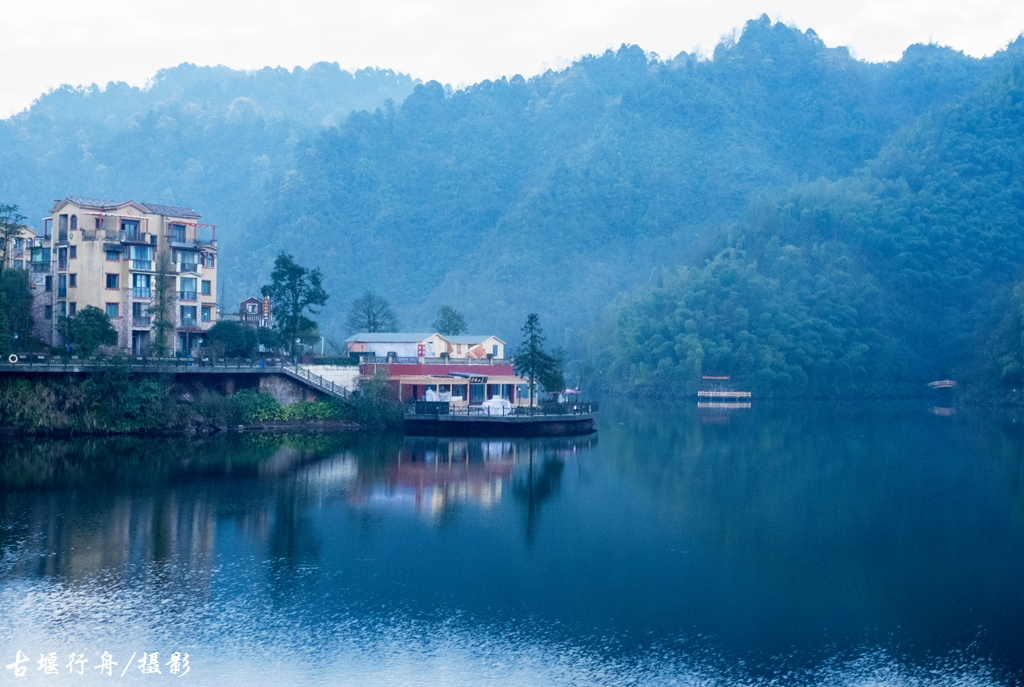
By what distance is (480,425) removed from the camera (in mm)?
55219

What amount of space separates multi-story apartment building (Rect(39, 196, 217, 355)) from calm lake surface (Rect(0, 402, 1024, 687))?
45.6ft

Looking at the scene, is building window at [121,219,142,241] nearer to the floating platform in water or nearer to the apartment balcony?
the apartment balcony

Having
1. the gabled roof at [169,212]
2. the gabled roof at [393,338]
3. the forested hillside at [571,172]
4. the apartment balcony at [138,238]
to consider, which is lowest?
the gabled roof at [393,338]

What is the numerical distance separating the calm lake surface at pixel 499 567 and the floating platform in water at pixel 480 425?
630 cm

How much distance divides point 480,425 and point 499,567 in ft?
88.2

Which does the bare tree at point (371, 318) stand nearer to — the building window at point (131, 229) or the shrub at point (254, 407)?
the building window at point (131, 229)

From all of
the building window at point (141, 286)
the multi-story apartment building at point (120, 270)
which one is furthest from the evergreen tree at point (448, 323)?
the building window at point (141, 286)

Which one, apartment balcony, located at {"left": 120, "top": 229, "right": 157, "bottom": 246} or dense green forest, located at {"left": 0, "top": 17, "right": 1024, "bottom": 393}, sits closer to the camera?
apartment balcony, located at {"left": 120, "top": 229, "right": 157, "bottom": 246}

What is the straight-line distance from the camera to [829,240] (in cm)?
12825

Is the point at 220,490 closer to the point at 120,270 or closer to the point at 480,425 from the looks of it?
the point at 480,425

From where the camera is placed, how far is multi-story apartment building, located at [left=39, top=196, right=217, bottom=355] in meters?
59.6

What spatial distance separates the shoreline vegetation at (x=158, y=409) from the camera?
4909 centimetres

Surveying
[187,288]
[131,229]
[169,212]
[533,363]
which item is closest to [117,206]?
[131,229]

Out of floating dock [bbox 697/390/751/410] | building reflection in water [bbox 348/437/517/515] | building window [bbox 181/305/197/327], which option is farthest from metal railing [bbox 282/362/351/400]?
floating dock [bbox 697/390/751/410]
